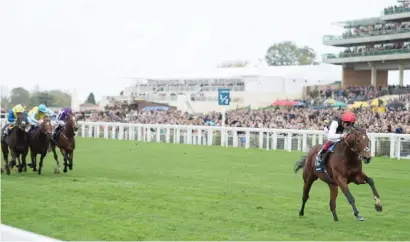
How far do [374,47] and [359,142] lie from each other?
4767cm

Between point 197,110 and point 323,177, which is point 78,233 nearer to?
point 323,177

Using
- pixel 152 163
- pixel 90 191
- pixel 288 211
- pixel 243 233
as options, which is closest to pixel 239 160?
pixel 152 163

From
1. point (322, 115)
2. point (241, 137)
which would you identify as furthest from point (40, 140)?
point (322, 115)

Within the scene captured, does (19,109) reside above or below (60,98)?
above

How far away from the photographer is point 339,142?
9.51 m

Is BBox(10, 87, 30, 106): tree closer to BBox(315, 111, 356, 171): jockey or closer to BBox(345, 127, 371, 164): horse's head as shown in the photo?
BBox(315, 111, 356, 171): jockey

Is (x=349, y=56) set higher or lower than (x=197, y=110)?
higher

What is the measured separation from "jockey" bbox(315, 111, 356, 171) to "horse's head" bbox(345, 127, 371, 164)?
215mm

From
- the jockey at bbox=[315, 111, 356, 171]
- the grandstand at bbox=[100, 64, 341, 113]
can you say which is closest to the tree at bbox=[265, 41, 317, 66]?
the grandstand at bbox=[100, 64, 341, 113]

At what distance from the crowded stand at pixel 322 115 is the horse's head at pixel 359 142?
12670mm

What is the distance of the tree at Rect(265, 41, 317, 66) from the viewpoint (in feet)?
349

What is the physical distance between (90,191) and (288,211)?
3597mm

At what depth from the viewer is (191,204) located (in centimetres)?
1050

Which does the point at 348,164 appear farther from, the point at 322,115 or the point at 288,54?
the point at 288,54
